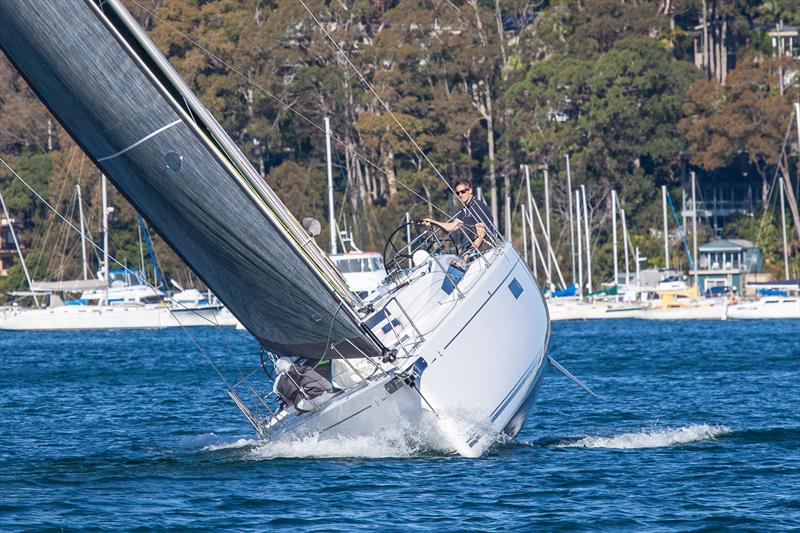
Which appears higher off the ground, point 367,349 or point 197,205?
point 197,205

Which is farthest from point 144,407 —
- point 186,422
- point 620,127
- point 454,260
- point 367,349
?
point 620,127

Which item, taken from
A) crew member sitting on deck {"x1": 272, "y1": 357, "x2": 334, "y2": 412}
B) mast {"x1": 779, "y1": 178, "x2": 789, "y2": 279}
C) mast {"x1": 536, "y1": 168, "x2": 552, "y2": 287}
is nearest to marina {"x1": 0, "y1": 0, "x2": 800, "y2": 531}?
crew member sitting on deck {"x1": 272, "y1": 357, "x2": 334, "y2": 412}

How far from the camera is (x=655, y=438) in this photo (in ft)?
55.5

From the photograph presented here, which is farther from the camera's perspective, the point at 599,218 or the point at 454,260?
the point at 599,218

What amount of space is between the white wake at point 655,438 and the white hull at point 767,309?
132 feet

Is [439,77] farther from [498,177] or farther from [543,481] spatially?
[543,481]

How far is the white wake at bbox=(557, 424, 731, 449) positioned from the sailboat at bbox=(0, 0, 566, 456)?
1.39 meters

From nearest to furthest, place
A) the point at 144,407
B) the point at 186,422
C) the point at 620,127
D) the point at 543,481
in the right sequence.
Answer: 1. the point at 543,481
2. the point at 186,422
3. the point at 144,407
4. the point at 620,127

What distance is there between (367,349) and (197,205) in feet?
6.80

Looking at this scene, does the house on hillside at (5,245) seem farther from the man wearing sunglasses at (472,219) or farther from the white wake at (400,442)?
the white wake at (400,442)

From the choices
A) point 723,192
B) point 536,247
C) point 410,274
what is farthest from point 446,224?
point 723,192

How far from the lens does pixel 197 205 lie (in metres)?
13.9

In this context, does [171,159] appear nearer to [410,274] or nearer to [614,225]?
[410,274]

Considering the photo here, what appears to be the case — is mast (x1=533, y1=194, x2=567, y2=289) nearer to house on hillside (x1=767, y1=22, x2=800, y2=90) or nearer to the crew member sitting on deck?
house on hillside (x1=767, y1=22, x2=800, y2=90)
